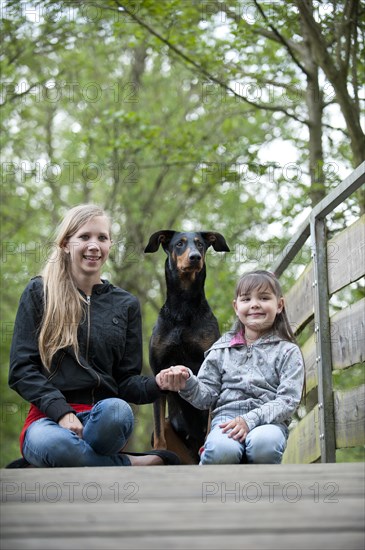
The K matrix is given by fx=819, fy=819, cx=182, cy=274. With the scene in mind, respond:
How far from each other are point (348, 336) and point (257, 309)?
580 millimetres

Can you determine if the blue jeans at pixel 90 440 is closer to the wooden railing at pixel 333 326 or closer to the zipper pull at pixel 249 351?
the zipper pull at pixel 249 351

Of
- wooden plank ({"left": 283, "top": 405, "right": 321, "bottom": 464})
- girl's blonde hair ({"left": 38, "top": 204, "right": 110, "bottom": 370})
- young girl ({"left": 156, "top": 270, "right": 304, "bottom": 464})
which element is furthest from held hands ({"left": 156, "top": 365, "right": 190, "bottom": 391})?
wooden plank ({"left": 283, "top": 405, "right": 321, "bottom": 464})

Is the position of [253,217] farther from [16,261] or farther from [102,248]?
[102,248]

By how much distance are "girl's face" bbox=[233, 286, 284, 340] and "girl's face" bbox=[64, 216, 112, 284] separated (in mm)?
790

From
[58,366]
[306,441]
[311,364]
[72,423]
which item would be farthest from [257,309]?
[306,441]

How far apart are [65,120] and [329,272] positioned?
1581 cm

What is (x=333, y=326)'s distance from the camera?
4.87 metres

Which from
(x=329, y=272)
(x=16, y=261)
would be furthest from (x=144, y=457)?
(x=16, y=261)

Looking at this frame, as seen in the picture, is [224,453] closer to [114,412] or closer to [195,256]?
[114,412]

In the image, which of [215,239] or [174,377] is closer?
[174,377]

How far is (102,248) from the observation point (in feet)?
14.6

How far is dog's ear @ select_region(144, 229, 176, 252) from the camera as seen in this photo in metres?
5.62

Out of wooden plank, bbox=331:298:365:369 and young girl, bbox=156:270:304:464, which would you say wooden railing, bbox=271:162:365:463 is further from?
young girl, bbox=156:270:304:464

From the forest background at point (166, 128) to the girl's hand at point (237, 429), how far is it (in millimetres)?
3417
